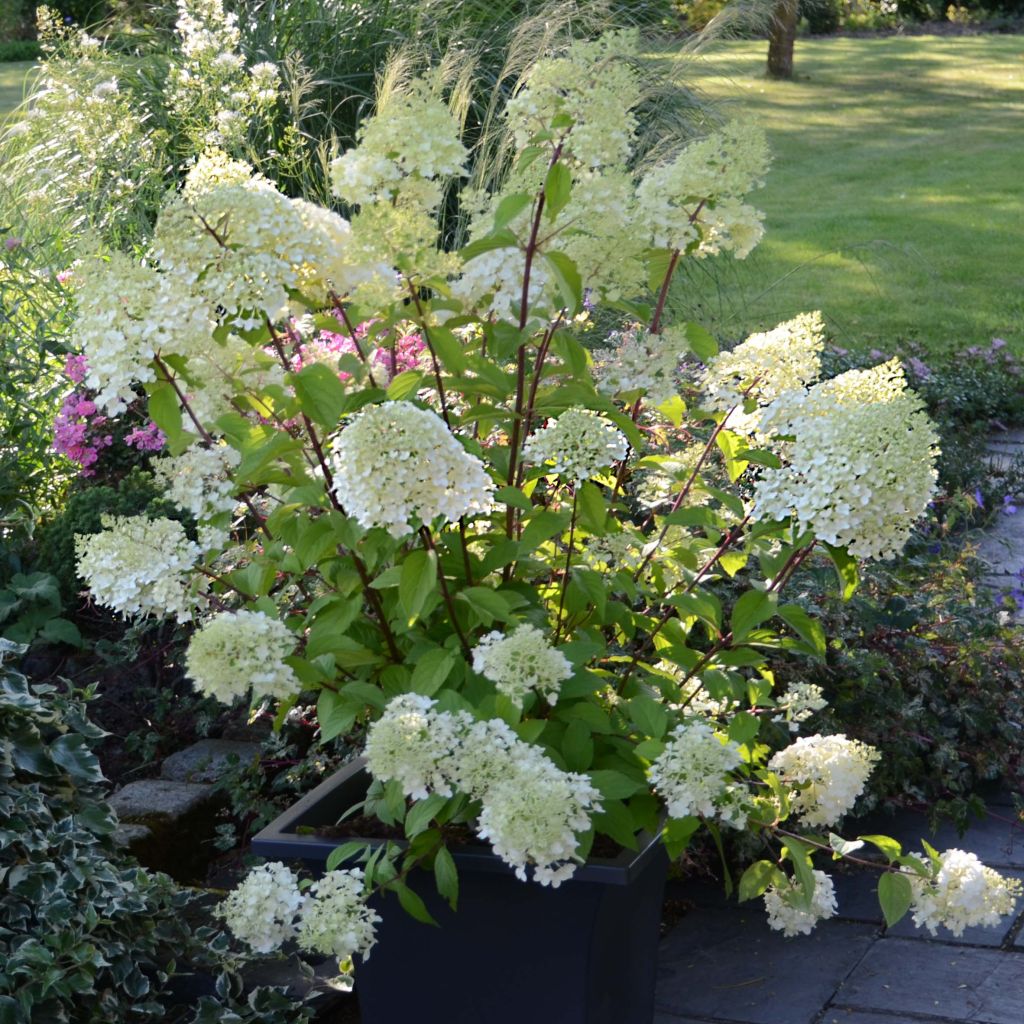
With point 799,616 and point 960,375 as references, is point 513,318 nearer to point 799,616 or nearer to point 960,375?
point 799,616

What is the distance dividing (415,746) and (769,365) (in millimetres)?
839

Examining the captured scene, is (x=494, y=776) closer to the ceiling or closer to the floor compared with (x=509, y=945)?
closer to the ceiling

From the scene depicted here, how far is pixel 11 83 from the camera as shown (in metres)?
16.8

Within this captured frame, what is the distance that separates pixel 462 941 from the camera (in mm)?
2062

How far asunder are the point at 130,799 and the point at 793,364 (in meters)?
1.72

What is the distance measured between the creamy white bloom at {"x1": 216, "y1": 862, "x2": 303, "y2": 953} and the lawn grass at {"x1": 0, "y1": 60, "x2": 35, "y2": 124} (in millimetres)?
14341

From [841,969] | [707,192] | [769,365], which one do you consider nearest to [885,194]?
[841,969]

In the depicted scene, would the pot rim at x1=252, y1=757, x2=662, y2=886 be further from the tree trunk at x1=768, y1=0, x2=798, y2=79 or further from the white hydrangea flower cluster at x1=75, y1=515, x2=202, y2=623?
the tree trunk at x1=768, y1=0, x2=798, y2=79

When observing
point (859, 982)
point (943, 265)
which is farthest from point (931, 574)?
point (943, 265)

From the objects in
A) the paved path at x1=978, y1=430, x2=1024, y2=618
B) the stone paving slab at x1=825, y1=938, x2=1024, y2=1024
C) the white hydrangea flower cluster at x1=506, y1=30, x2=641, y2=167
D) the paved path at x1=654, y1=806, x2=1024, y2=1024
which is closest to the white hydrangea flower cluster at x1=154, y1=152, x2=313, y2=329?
the white hydrangea flower cluster at x1=506, y1=30, x2=641, y2=167

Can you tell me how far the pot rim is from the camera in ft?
6.23

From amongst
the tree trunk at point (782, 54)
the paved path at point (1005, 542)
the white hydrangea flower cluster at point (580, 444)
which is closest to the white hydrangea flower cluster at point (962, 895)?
the white hydrangea flower cluster at point (580, 444)

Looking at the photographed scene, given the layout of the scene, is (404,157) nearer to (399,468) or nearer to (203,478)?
(399,468)

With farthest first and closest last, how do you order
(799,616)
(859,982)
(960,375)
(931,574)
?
(960,375)
(931,574)
(859,982)
(799,616)
